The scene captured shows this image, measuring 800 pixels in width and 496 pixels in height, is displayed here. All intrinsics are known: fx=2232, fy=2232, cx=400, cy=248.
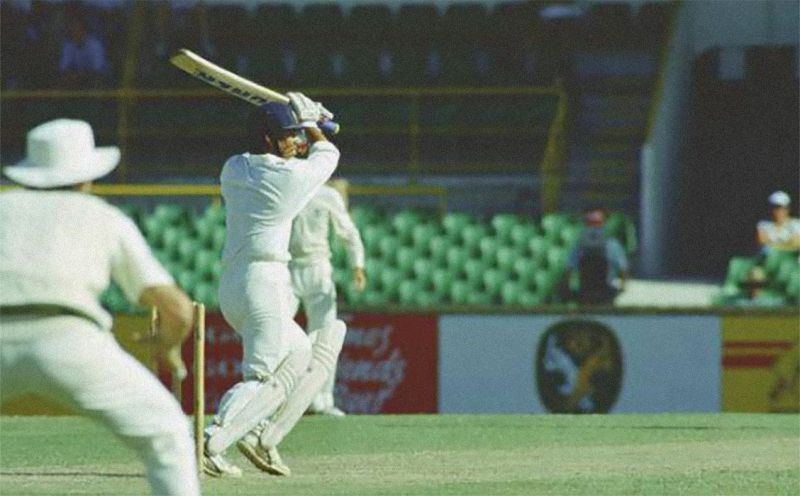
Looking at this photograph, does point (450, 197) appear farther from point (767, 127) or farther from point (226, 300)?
point (226, 300)

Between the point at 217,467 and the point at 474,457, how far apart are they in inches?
78.8

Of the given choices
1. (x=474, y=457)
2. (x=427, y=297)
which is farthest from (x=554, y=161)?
(x=474, y=457)

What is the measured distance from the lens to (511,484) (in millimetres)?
10992

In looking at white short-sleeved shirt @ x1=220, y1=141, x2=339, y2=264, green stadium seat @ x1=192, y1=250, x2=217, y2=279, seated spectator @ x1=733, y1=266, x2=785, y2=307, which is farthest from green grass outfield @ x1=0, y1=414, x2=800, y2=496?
green stadium seat @ x1=192, y1=250, x2=217, y2=279

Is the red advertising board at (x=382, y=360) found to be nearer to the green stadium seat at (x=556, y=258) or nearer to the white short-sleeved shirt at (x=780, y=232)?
the green stadium seat at (x=556, y=258)

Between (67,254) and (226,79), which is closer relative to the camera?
(67,254)

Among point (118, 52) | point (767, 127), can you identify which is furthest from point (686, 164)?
point (118, 52)

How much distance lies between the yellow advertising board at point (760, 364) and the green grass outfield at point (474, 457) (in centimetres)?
214

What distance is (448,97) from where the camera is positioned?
977 inches

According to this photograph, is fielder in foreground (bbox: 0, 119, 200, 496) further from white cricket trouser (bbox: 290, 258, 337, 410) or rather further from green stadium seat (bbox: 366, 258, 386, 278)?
green stadium seat (bbox: 366, 258, 386, 278)

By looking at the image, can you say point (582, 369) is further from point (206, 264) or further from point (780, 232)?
point (206, 264)

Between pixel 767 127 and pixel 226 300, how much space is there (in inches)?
594

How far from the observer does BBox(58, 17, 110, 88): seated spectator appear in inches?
992

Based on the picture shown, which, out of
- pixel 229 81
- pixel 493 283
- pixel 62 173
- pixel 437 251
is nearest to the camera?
pixel 62 173
